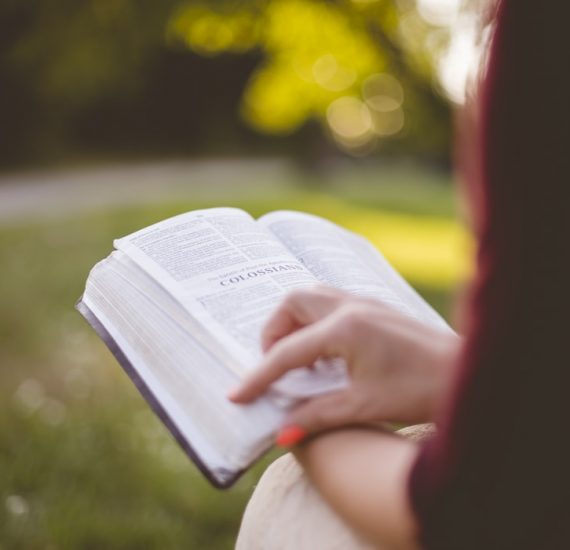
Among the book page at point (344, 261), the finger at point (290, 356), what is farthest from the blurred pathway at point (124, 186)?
the finger at point (290, 356)

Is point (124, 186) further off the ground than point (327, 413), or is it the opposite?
point (327, 413)

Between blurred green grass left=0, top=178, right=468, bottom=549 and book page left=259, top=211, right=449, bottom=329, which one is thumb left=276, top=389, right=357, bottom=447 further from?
book page left=259, top=211, right=449, bottom=329

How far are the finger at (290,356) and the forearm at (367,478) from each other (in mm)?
88

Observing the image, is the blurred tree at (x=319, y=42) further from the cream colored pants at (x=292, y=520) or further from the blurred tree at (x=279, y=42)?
the cream colored pants at (x=292, y=520)

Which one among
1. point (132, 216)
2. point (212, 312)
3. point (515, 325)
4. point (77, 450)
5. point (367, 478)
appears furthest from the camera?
point (132, 216)

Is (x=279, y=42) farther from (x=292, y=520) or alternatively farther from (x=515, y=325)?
(x=515, y=325)

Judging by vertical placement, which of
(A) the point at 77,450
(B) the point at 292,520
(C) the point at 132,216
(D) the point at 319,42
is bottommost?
(C) the point at 132,216

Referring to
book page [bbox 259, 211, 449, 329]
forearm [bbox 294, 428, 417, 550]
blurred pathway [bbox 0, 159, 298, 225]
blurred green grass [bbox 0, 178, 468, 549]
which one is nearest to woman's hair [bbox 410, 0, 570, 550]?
forearm [bbox 294, 428, 417, 550]

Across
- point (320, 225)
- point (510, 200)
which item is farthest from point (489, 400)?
point (320, 225)

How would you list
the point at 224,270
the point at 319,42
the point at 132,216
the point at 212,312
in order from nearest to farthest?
the point at 212,312 → the point at 224,270 → the point at 319,42 → the point at 132,216

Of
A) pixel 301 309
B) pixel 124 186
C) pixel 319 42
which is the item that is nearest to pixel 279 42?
pixel 319 42

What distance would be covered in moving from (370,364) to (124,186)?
13481mm

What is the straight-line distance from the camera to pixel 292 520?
37.2 inches

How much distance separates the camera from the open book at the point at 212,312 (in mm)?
907
